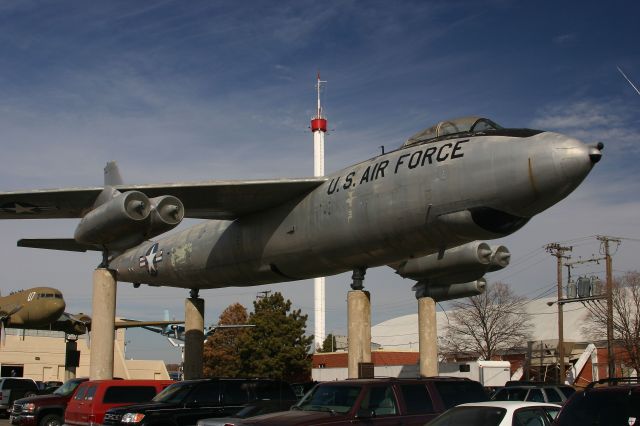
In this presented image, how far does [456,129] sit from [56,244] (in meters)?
15.5

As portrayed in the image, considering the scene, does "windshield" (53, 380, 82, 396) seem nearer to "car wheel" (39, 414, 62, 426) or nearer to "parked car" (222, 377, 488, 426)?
"car wheel" (39, 414, 62, 426)

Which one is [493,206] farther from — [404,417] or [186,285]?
[186,285]

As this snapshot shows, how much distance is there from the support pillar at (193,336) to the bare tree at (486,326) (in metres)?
41.0

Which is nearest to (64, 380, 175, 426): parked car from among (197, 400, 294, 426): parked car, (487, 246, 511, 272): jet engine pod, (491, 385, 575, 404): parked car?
(197, 400, 294, 426): parked car

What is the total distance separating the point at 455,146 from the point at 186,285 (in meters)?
12.5

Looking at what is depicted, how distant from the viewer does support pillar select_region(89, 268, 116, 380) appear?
62.2 feet

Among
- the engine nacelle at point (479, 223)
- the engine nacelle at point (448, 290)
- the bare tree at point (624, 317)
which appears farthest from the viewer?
the bare tree at point (624, 317)

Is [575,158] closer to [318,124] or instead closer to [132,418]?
[132,418]

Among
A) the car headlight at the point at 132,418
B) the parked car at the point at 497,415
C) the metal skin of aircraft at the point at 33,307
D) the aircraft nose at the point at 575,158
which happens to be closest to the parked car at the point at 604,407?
the parked car at the point at 497,415

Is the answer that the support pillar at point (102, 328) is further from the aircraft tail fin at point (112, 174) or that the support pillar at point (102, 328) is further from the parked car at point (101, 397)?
the aircraft tail fin at point (112, 174)

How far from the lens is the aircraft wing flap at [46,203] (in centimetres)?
1945

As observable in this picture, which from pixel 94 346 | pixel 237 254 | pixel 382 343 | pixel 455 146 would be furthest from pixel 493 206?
pixel 382 343

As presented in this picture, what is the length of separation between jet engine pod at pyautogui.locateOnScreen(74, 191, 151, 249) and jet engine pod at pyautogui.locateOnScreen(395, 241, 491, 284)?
29.4 ft

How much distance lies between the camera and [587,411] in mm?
8125
